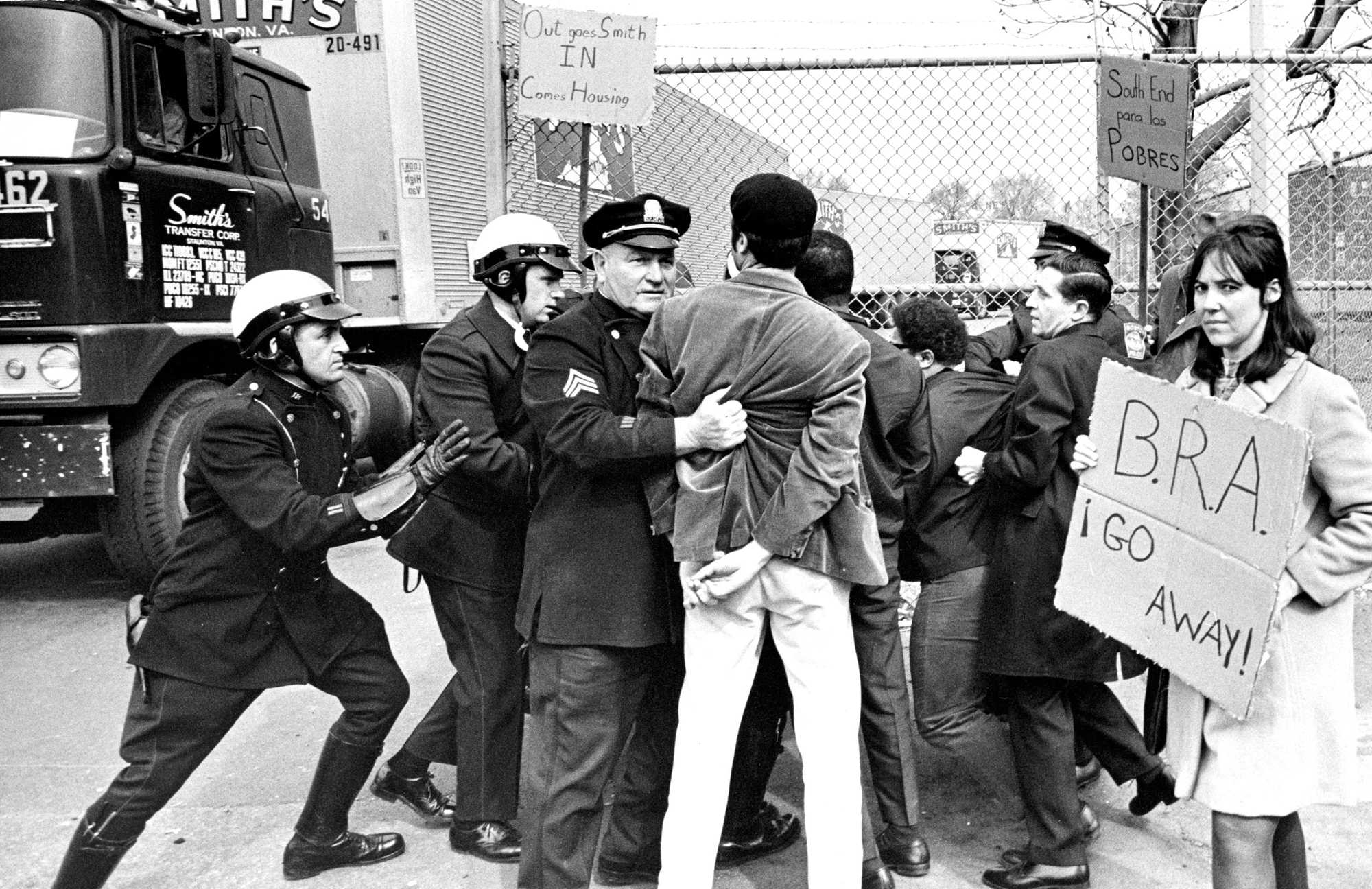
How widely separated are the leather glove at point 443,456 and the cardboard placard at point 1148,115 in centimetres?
319

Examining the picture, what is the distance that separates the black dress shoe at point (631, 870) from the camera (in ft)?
11.0

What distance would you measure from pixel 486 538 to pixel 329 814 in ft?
3.06

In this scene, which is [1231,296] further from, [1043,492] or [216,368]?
[216,368]

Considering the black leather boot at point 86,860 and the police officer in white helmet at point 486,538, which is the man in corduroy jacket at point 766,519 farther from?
the black leather boot at point 86,860

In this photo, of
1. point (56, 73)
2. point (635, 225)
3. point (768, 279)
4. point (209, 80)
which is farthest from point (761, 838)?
point (56, 73)

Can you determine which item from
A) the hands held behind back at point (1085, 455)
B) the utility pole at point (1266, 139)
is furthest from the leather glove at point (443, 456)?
the utility pole at point (1266, 139)

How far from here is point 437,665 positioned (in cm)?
532

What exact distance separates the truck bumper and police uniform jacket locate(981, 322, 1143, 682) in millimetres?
4442

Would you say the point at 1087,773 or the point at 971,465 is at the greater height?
→ the point at 971,465

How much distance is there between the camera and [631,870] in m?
3.37

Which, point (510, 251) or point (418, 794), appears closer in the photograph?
point (510, 251)

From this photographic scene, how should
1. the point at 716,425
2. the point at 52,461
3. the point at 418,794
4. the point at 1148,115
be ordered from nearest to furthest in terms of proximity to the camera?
the point at 716,425 → the point at 418,794 → the point at 1148,115 → the point at 52,461

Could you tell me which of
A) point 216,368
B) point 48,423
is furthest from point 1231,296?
point 216,368

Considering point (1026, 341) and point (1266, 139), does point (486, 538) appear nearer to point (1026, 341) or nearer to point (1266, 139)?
point (1026, 341)
